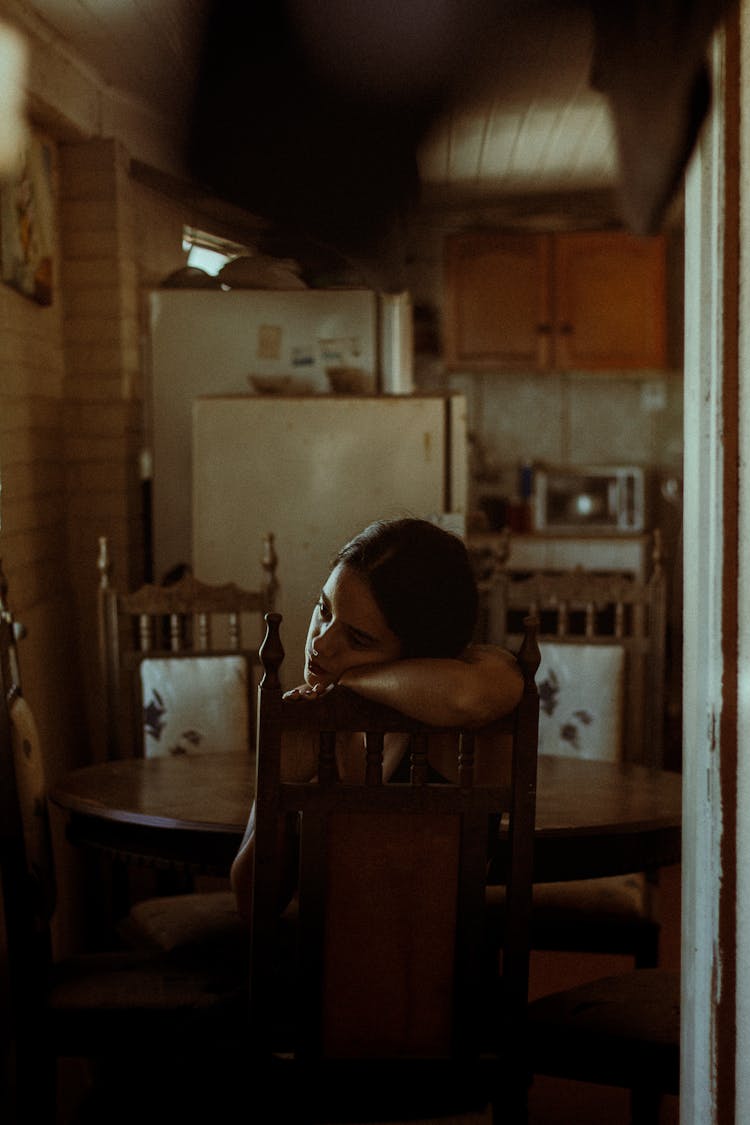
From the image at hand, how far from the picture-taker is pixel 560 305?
5.20m

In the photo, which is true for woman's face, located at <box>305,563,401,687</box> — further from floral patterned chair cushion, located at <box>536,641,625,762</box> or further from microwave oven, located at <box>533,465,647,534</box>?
microwave oven, located at <box>533,465,647,534</box>

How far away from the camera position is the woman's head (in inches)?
50.7

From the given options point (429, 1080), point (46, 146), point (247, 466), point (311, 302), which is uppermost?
point (46, 146)

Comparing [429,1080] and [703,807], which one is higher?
[703,807]

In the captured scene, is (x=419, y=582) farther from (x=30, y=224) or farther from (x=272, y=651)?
(x=30, y=224)

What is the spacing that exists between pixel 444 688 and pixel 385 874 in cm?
21

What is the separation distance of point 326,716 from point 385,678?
7 centimetres

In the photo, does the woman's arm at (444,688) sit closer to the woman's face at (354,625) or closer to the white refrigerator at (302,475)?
the woman's face at (354,625)

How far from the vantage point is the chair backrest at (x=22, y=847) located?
1630 mm

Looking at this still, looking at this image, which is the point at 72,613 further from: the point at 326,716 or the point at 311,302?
the point at 326,716

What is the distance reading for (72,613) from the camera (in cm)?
322

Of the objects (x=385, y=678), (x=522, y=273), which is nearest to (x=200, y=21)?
(x=385, y=678)

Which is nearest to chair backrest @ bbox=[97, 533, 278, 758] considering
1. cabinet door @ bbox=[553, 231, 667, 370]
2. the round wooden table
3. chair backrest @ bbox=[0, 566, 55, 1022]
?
the round wooden table

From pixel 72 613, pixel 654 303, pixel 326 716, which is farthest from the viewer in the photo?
pixel 654 303
